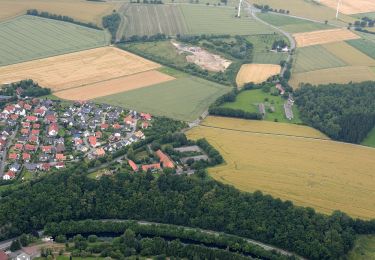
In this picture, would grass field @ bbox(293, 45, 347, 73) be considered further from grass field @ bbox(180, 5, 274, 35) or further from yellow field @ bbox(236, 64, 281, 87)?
grass field @ bbox(180, 5, 274, 35)

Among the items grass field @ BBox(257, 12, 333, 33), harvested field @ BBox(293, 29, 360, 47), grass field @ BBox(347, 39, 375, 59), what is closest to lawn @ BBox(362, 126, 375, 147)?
grass field @ BBox(347, 39, 375, 59)

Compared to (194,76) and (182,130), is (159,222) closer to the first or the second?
(182,130)

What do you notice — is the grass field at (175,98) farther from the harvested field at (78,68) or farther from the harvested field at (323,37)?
the harvested field at (323,37)

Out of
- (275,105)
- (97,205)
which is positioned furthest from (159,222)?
(275,105)

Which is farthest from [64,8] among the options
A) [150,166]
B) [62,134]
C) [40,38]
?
[150,166]

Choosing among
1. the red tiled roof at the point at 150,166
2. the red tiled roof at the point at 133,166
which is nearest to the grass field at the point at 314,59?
the red tiled roof at the point at 150,166

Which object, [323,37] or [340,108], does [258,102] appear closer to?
[340,108]
